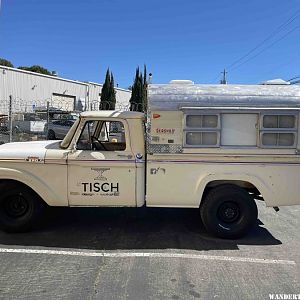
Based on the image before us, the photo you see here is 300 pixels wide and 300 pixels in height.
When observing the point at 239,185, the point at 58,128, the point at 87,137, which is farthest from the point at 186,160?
the point at 58,128

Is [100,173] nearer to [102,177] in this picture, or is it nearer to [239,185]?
[102,177]

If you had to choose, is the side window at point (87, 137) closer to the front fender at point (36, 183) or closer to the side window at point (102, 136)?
the side window at point (102, 136)

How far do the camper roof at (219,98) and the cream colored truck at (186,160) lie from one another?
0.02m

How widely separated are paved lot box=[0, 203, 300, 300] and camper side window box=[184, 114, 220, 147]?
155 cm

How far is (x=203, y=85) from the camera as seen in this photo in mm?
6059

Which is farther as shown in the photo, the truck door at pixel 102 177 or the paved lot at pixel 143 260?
the truck door at pixel 102 177

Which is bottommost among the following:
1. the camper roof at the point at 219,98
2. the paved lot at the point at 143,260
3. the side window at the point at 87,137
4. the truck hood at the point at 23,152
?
the paved lot at the point at 143,260

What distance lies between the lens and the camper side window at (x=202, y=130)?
5.71m

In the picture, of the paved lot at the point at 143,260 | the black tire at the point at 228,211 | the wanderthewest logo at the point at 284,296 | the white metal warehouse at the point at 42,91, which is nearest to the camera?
the wanderthewest logo at the point at 284,296

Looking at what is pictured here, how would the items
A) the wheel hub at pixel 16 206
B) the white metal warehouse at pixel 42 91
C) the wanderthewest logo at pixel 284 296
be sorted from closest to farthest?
the wanderthewest logo at pixel 284 296 → the wheel hub at pixel 16 206 → the white metal warehouse at pixel 42 91

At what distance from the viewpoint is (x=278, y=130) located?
5.71 m

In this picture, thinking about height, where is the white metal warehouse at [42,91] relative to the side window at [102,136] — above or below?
above

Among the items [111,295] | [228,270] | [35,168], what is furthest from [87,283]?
[35,168]

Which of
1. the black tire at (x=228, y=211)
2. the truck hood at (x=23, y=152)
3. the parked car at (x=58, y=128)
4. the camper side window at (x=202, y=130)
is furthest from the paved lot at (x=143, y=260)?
the parked car at (x=58, y=128)
